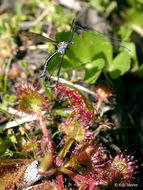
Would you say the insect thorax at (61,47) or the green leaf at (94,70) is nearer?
the insect thorax at (61,47)

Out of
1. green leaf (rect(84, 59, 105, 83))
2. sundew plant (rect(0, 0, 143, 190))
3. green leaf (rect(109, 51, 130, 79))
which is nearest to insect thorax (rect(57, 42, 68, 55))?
sundew plant (rect(0, 0, 143, 190))

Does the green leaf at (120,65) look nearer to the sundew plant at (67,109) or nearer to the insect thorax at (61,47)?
the sundew plant at (67,109)

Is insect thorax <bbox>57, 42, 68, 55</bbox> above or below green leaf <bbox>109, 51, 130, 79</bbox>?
above

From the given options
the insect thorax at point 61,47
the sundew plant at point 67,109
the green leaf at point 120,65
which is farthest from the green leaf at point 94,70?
the insect thorax at point 61,47

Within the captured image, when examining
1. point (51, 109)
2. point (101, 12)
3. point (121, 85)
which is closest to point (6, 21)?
point (101, 12)

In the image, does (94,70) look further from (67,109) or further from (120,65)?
(67,109)

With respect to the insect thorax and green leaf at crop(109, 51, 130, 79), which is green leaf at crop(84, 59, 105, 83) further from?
the insect thorax

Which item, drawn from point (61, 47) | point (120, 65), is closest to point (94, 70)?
Answer: point (120, 65)
